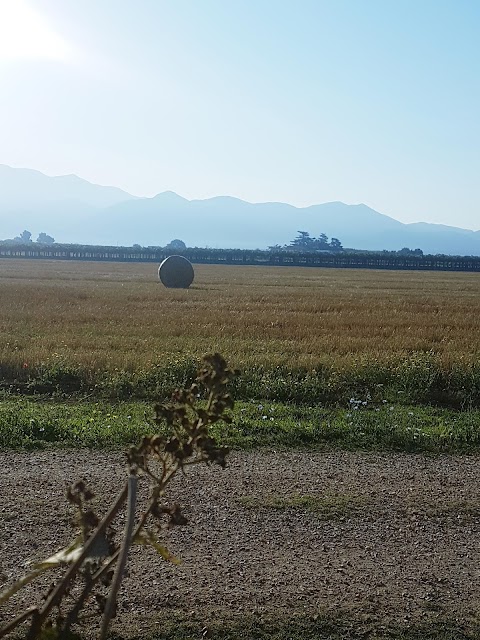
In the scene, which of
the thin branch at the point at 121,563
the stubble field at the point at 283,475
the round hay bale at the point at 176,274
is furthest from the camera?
the round hay bale at the point at 176,274

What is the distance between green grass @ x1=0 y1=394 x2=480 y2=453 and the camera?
9875 millimetres

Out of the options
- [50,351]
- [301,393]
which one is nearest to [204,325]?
[50,351]

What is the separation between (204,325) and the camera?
853 inches

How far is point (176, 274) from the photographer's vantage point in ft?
146

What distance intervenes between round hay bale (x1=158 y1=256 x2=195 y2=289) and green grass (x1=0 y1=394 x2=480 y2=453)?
32.4 metres

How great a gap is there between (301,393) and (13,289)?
2654 cm

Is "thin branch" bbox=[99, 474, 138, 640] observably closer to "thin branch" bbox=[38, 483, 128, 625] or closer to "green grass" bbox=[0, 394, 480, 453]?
"thin branch" bbox=[38, 483, 128, 625]

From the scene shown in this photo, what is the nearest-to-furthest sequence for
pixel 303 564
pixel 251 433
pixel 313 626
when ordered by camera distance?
pixel 313 626 < pixel 303 564 < pixel 251 433

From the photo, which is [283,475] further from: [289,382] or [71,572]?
[71,572]

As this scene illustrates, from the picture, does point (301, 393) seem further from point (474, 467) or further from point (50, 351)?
point (50, 351)

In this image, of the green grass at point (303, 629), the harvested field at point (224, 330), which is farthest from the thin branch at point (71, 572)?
the harvested field at point (224, 330)

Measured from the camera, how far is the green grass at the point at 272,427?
9.88 meters

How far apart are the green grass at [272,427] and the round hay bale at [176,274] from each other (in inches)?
1274

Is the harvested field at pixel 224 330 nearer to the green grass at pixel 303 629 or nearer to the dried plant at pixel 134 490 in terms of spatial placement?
the green grass at pixel 303 629
